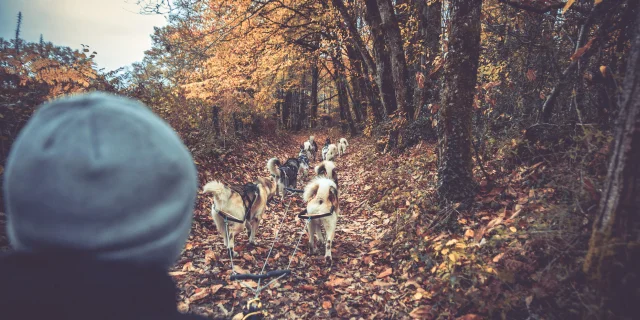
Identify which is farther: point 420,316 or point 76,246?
point 420,316

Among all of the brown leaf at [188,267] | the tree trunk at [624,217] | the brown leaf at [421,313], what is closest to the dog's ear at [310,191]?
the brown leaf at [188,267]

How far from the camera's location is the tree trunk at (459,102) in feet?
14.5

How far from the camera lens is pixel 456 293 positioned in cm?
310

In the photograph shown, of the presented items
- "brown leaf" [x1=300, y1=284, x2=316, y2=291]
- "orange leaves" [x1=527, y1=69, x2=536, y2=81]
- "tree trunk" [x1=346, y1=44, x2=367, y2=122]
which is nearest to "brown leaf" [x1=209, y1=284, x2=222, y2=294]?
"brown leaf" [x1=300, y1=284, x2=316, y2=291]

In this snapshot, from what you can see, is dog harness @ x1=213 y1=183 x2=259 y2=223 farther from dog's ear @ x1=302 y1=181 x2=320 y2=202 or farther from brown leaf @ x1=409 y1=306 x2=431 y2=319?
brown leaf @ x1=409 y1=306 x2=431 y2=319

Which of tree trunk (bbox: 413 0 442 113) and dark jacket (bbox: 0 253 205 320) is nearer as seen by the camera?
dark jacket (bbox: 0 253 205 320)

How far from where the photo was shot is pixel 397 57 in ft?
31.9

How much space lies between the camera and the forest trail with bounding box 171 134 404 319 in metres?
3.81

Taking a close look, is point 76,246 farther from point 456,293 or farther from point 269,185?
point 269,185

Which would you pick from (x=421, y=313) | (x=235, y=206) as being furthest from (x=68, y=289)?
(x=235, y=206)

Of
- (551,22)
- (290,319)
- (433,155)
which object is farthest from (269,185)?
(551,22)

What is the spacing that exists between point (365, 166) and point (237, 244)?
7.10 meters

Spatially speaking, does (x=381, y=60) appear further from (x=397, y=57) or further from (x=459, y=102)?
(x=459, y=102)

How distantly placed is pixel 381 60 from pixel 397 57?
871 millimetres
